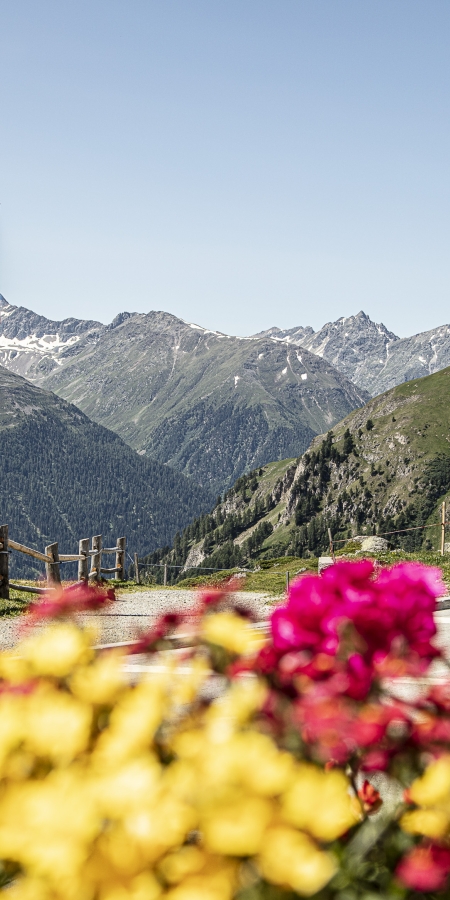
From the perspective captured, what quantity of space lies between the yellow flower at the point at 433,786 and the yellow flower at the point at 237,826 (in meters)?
0.47

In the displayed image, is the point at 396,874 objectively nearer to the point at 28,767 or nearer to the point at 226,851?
the point at 226,851

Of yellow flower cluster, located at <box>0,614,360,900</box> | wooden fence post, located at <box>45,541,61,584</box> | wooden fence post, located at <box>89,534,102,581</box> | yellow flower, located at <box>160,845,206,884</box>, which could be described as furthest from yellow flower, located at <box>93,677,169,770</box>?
wooden fence post, located at <box>89,534,102,581</box>

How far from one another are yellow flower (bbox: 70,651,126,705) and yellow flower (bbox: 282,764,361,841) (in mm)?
471

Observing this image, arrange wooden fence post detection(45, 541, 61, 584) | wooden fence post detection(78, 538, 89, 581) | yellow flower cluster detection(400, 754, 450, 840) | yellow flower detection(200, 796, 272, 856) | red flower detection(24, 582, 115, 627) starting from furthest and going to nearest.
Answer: wooden fence post detection(78, 538, 89, 581) < wooden fence post detection(45, 541, 61, 584) < red flower detection(24, 582, 115, 627) < yellow flower cluster detection(400, 754, 450, 840) < yellow flower detection(200, 796, 272, 856)

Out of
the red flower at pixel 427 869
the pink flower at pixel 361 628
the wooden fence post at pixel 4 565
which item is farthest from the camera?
the wooden fence post at pixel 4 565

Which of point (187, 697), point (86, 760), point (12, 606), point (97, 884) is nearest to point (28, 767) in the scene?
point (86, 760)

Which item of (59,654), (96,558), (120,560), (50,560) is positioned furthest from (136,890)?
(120,560)

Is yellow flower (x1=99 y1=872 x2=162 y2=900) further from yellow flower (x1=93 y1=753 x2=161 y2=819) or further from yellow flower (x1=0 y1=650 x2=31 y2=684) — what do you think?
yellow flower (x1=0 y1=650 x2=31 y2=684)

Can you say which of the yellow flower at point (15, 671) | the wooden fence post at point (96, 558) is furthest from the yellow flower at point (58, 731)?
the wooden fence post at point (96, 558)

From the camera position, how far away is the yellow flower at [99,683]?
160cm

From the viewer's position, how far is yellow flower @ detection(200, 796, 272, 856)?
3.85ft

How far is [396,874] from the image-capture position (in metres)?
1.59

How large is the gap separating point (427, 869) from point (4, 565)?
1845cm

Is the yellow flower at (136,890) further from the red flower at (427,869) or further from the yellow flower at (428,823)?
the yellow flower at (428,823)
